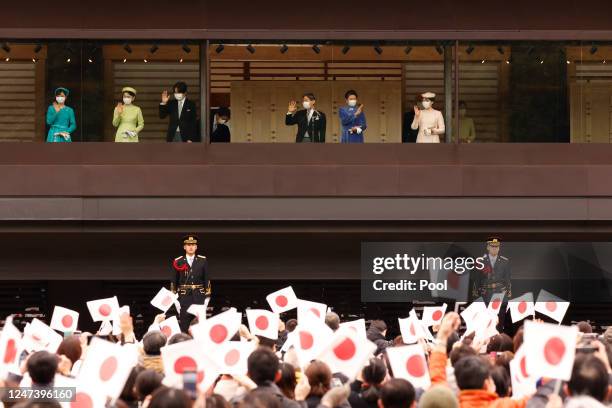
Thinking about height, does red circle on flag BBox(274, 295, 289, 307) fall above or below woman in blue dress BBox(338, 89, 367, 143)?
below

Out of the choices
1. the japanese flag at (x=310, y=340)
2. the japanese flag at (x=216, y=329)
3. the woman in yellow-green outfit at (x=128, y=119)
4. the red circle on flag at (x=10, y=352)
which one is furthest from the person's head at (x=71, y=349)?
the woman in yellow-green outfit at (x=128, y=119)

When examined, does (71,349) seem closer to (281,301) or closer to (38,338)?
(38,338)

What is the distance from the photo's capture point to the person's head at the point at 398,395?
7.68 metres

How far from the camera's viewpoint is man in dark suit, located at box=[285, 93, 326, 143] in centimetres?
2188

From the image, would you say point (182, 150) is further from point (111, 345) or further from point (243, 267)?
point (111, 345)

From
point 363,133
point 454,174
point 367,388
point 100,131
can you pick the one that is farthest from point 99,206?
point 367,388

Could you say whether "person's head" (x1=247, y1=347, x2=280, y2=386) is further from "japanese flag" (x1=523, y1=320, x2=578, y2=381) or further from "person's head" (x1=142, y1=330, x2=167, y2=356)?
"person's head" (x1=142, y1=330, x2=167, y2=356)

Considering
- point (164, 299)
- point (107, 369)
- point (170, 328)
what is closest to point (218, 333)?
point (107, 369)

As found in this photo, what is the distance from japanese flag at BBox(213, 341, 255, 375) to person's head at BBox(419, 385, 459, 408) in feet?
8.10

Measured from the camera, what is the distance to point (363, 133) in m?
22.4

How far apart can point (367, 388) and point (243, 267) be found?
13.5 m

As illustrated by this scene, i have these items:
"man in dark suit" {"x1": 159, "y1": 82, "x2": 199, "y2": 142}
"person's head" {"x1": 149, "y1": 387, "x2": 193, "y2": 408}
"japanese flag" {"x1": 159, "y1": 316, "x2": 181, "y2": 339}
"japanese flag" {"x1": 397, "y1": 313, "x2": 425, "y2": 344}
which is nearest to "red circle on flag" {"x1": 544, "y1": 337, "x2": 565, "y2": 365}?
"person's head" {"x1": 149, "y1": 387, "x2": 193, "y2": 408}

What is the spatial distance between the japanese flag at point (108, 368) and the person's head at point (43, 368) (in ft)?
0.80

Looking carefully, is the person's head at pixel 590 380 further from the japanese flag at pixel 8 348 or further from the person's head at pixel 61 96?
the person's head at pixel 61 96
